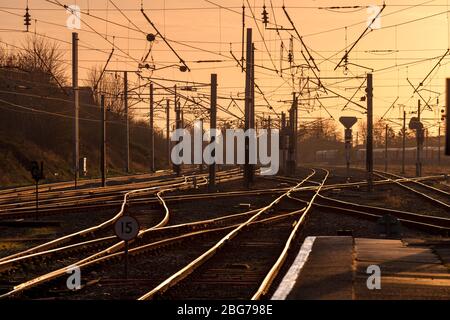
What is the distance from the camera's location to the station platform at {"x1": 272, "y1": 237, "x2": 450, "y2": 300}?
11750mm

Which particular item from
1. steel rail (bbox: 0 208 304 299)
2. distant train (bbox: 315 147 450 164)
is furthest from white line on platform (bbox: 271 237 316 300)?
distant train (bbox: 315 147 450 164)

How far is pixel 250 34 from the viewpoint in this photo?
145 ft

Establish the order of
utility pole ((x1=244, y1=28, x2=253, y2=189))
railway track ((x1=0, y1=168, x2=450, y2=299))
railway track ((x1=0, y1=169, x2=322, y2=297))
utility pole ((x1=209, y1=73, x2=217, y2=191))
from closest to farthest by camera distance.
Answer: railway track ((x1=0, y1=168, x2=450, y2=299))
railway track ((x1=0, y1=169, x2=322, y2=297))
utility pole ((x1=209, y1=73, x2=217, y2=191))
utility pole ((x1=244, y1=28, x2=253, y2=189))

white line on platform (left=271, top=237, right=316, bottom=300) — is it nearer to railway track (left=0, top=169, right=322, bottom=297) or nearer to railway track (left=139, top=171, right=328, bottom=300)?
railway track (left=139, top=171, right=328, bottom=300)

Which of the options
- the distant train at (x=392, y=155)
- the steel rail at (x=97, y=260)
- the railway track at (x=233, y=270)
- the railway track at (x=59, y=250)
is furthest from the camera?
the distant train at (x=392, y=155)

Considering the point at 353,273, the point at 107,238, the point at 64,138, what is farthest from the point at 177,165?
the point at 353,273

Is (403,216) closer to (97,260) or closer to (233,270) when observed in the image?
(233,270)

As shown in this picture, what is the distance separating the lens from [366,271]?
14.0 metres

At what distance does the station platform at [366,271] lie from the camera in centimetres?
1175

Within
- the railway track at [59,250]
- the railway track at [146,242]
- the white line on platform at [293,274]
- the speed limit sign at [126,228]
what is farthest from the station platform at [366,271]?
the railway track at [59,250]

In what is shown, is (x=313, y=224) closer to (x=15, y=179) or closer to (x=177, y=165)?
(x=15, y=179)

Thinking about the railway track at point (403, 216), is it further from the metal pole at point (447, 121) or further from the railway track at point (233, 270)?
the metal pole at point (447, 121)
